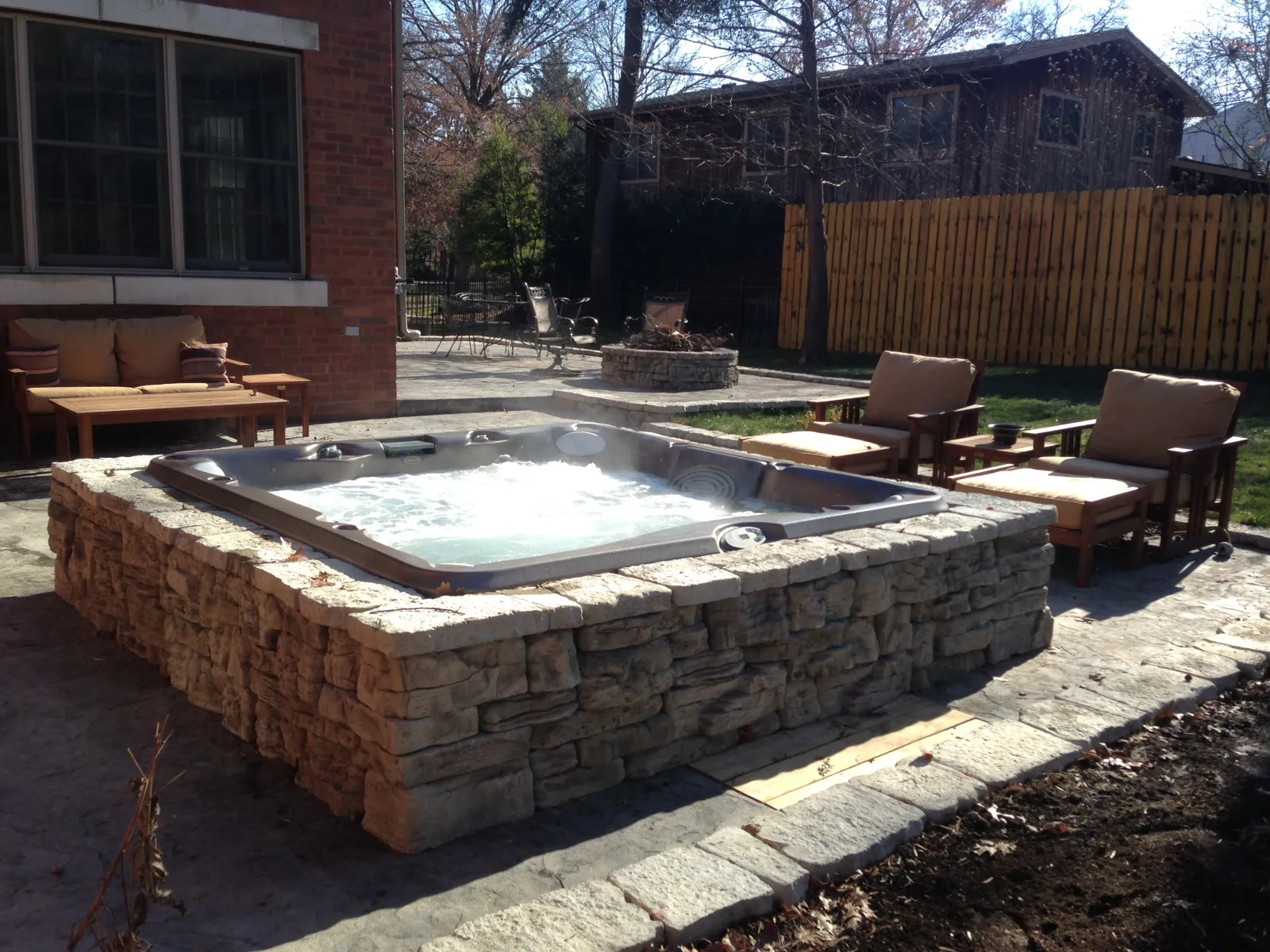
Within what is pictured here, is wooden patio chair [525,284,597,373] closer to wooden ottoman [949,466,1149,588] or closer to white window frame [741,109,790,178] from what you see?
white window frame [741,109,790,178]

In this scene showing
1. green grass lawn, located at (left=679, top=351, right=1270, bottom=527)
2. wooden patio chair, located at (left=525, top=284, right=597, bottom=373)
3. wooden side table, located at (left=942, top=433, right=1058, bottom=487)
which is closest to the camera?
wooden side table, located at (left=942, top=433, right=1058, bottom=487)

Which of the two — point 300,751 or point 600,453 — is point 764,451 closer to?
point 600,453

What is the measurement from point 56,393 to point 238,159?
2.29m

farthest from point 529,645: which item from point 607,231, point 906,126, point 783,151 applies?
point 607,231

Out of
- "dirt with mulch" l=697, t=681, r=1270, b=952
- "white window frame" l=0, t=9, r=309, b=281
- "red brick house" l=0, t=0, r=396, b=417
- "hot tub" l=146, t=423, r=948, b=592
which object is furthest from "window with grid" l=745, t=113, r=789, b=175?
"dirt with mulch" l=697, t=681, r=1270, b=952

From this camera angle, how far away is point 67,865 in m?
2.47

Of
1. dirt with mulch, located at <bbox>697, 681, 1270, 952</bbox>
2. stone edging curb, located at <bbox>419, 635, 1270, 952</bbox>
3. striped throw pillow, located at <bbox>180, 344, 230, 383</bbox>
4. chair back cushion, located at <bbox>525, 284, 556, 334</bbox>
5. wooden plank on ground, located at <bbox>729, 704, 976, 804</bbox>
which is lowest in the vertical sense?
dirt with mulch, located at <bbox>697, 681, 1270, 952</bbox>

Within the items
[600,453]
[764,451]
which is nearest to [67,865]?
[600,453]

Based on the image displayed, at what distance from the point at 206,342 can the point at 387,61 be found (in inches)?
99.8

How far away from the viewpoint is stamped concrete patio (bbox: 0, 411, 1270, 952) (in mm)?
2303

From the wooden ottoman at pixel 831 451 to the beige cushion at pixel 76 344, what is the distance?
421 cm

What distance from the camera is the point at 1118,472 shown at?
5.24 m

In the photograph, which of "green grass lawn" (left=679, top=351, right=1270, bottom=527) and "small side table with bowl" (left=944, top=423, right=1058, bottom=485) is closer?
"small side table with bowl" (left=944, top=423, right=1058, bottom=485)

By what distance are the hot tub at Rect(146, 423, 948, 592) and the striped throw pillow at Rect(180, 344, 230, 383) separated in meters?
2.56
